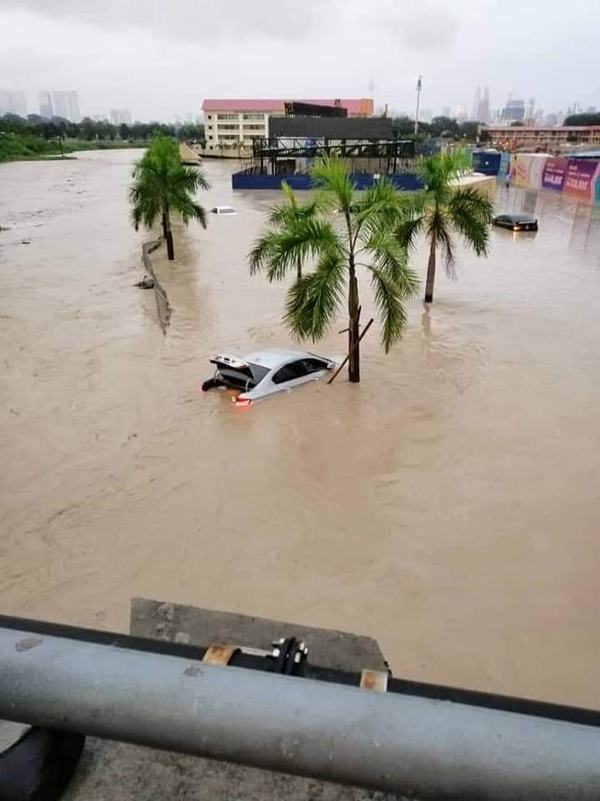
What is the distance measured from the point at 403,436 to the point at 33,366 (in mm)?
9341

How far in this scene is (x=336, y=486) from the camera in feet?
31.6

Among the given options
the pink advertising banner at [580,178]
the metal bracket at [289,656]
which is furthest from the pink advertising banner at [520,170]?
the metal bracket at [289,656]

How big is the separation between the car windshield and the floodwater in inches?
20.2

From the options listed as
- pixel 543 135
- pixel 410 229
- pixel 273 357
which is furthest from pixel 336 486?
pixel 543 135

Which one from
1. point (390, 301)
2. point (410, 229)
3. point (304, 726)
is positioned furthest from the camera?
point (410, 229)

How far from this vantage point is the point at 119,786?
162 centimetres

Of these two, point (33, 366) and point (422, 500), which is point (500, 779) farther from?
point (33, 366)

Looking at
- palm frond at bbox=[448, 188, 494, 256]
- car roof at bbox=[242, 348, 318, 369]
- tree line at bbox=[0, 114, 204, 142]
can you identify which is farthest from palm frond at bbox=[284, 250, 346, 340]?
tree line at bbox=[0, 114, 204, 142]

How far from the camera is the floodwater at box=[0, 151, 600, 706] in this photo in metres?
7.04

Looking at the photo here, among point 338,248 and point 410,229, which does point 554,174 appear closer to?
point 410,229

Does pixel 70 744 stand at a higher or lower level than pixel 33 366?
higher

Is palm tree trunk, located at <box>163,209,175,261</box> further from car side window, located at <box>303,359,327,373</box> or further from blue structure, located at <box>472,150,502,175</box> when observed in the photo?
blue structure, located at <box>472,150,502,175</box>

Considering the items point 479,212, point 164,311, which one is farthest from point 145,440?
point 479,212

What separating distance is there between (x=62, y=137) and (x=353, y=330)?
166 meters
